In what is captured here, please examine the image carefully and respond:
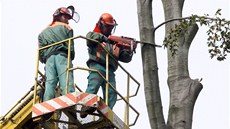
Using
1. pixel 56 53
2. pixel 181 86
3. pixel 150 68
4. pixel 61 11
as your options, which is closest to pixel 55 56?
pixel 56 53

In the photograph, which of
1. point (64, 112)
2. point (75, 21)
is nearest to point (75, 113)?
point (64, 112)

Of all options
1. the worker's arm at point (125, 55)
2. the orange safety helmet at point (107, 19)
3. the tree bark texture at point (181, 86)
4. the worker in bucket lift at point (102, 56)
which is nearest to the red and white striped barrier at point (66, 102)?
the worker in bucket lift at point (102, 56)

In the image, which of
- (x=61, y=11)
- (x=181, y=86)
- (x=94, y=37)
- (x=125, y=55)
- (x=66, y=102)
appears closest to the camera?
(x=66, y=102)

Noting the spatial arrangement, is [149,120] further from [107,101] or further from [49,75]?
[49,75]

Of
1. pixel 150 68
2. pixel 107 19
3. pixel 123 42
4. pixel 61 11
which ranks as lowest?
pixel 150 68

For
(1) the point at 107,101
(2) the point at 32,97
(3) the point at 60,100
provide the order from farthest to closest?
1. (2) the point at 32,97
2. (1) the point at 107,101
3. (3) the point at 60,100

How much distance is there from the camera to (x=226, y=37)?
33.1 feet

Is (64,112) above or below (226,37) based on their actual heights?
below

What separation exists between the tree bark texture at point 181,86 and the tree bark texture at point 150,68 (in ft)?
0.70

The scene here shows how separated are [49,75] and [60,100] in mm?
925

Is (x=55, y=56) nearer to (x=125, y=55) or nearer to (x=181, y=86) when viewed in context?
(x=125, y=55)

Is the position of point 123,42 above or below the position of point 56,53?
above

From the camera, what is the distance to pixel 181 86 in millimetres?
9961

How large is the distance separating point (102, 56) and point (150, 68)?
86 centimetres
